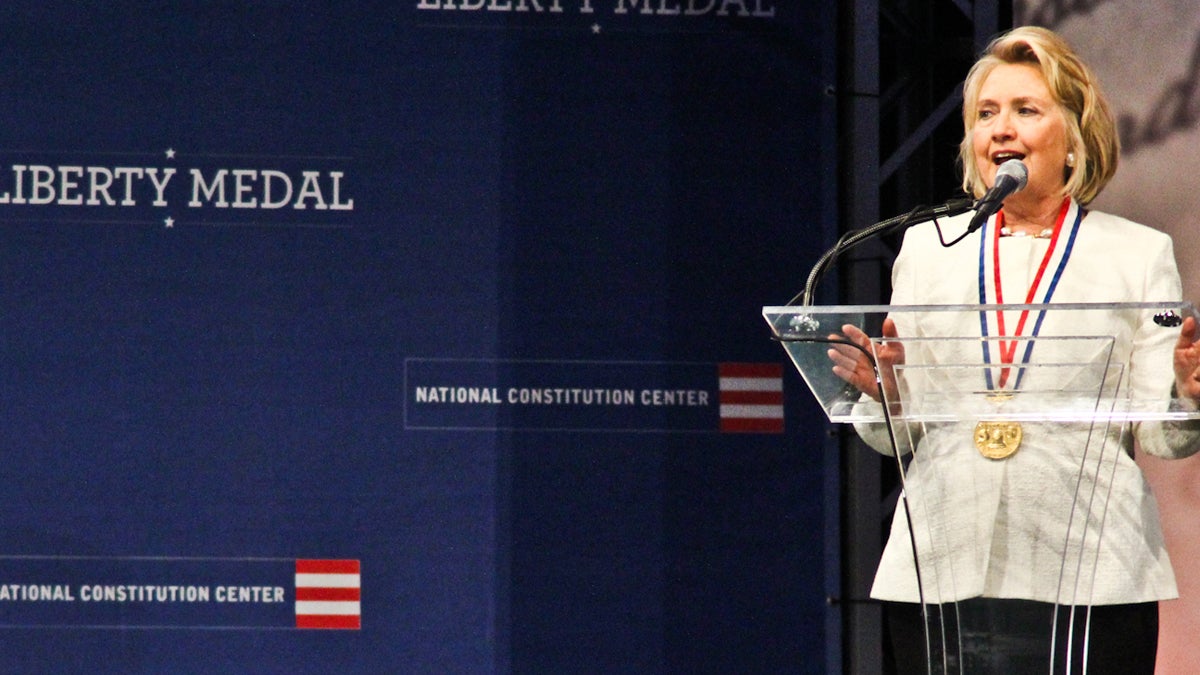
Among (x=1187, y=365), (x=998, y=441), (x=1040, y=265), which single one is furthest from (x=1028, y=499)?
(x=1040, y=265)

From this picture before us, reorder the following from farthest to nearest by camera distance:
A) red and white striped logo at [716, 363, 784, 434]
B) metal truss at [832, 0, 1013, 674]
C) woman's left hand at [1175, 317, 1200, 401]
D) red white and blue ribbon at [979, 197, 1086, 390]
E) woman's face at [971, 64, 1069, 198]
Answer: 1. red and white striped logo at [716, 363, 784, 434]
2. metal truss at [832, 0, 1013, 674]
3. woman's face at [971, 64, 1069, 198]
4. red white and blue ribbon at [979, 197, 1086, 390]
5. woman's left hand at [1175, 317, 1200, 401]

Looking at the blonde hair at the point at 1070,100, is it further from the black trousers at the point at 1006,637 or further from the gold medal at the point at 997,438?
the black trousers at the point at 1006,637

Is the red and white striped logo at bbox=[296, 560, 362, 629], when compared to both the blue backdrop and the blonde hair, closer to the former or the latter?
the blue backdrop

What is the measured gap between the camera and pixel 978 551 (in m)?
1.67

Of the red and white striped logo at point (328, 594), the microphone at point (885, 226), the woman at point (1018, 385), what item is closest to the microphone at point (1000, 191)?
the microphone at point (885, 226)

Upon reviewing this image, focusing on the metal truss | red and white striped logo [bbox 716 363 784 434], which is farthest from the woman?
red and white striped logo [bbox 716 363 784 434]

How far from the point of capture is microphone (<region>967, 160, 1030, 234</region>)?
167cm

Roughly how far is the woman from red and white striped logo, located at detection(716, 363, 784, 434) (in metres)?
1.29

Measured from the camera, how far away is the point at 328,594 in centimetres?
340

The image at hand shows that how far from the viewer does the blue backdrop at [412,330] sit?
11.1 ft

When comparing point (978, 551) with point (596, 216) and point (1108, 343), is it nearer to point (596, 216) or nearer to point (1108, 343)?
point (1108, 343)

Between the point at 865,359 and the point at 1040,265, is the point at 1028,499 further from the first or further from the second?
the point at 1040,265

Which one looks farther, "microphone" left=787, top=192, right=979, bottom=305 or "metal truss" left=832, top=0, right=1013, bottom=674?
"metal truss" left=832, top=0, right=1013, bottom=674

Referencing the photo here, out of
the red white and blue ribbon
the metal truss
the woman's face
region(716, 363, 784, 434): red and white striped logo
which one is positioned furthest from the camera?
region(716, 363, 784, 434): red and white striped logo
